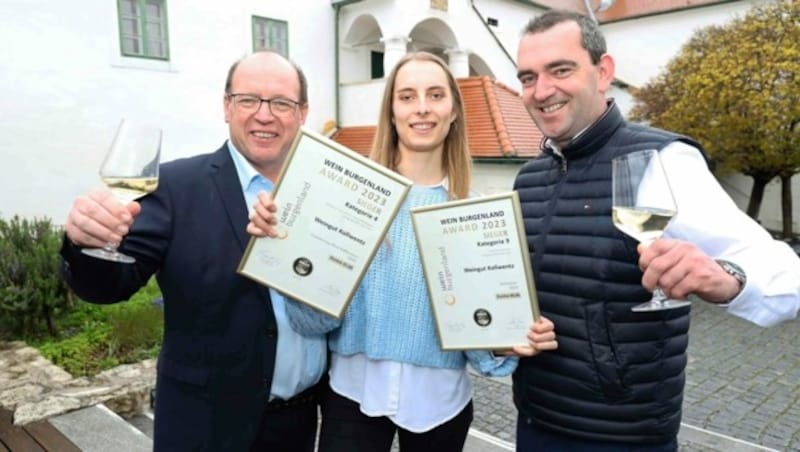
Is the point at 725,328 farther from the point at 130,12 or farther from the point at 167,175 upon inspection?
the point at 130,12

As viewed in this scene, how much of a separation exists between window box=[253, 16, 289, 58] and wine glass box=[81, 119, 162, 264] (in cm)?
1127

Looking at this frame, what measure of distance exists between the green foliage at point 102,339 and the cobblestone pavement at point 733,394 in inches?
144

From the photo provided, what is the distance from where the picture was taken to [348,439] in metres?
2.15

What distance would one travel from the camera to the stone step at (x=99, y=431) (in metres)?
3.82

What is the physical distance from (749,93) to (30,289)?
44.9 feet

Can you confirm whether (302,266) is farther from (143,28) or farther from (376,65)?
(376,65)

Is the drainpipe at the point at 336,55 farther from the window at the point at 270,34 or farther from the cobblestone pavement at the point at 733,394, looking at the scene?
the cobblestone pavement at the point at 733,394

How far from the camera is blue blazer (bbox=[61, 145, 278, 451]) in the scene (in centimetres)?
215

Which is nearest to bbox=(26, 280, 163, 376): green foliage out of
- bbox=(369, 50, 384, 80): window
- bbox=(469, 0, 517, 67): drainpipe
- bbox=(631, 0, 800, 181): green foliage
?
bbox=(369, 50, 384, 80): window

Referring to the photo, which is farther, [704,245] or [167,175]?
[167,175]

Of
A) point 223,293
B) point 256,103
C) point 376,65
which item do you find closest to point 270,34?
point 376,65

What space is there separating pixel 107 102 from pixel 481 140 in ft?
24.9

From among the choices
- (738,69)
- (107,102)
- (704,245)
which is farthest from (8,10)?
(738,69)

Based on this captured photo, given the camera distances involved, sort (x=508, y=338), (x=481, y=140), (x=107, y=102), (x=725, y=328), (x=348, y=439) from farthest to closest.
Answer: (x=481, y=140) → (x=107, y=102) → (x=725, y=328) → (x=348, y=439) → (x=508, y=338)
